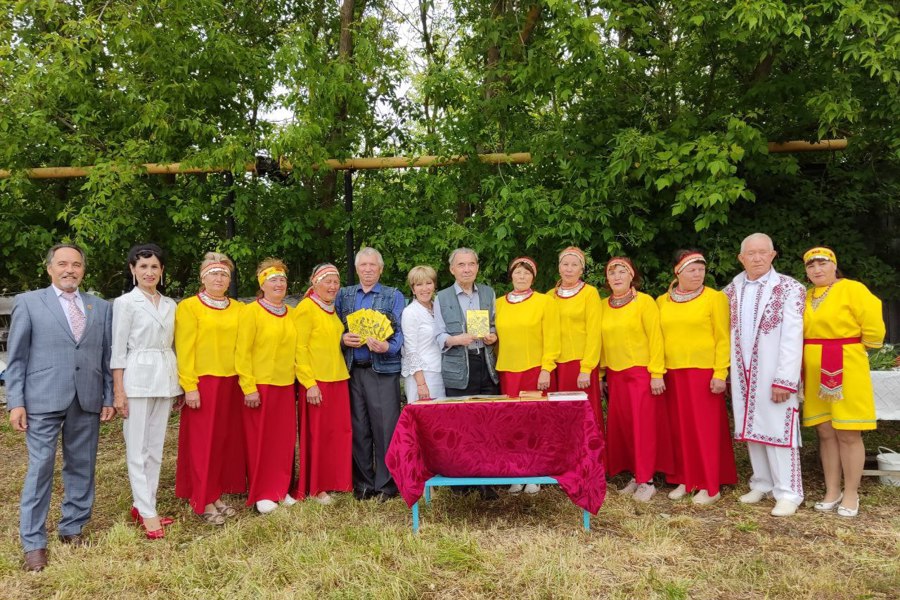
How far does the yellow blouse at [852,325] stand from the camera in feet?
14.0

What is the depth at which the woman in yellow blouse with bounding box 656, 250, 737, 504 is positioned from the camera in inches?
184

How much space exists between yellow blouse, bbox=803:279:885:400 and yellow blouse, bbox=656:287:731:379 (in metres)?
0.56

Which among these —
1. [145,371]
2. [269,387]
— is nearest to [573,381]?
[269,387]

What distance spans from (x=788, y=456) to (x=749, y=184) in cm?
343

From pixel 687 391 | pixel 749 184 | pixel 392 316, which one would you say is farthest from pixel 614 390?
pixel 749 184

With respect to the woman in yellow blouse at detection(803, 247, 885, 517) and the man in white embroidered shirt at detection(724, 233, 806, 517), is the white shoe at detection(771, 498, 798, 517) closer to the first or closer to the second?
the man in white embroidered shirt at detection(724, 233, 806, 517)

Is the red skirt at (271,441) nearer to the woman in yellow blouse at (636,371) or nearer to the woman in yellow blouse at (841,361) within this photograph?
the woman in yellow blouse at (636,371)

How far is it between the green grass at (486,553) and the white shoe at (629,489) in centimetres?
14

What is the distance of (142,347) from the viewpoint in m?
4.17

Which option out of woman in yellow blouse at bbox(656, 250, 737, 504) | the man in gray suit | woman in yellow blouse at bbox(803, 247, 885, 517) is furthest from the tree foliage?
the man in gray suit

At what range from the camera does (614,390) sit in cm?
497

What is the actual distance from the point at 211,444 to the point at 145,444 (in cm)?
45

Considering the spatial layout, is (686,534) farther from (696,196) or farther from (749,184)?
(749,184)

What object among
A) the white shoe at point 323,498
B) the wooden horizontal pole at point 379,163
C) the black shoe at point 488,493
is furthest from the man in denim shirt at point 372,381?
the wooden horizontal pole at point 379,163
